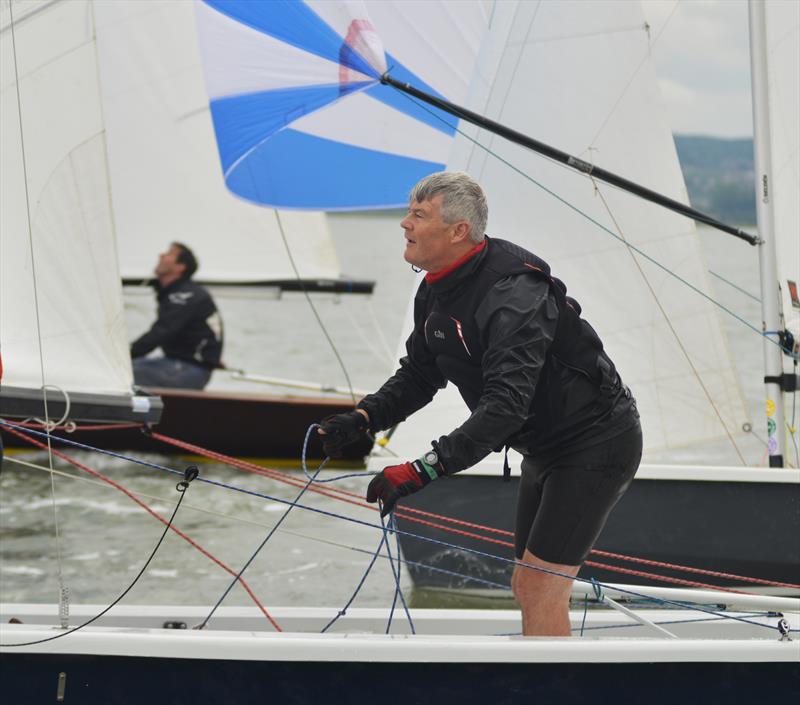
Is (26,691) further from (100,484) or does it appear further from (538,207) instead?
(100,484)

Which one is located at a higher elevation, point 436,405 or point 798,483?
point 436,405

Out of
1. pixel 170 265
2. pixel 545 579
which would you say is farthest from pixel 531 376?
pixel 170 265

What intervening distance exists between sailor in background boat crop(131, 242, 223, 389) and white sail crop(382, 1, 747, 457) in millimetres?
3354

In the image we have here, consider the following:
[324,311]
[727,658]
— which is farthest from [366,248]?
[727,658]

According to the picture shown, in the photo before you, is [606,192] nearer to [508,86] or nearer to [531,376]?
[508,86]

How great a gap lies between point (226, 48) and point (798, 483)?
232 centimetres

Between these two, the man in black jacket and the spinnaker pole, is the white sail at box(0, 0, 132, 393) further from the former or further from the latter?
the man in black jacket

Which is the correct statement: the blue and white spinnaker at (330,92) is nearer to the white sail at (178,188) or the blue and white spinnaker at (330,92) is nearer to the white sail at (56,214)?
the white sail at (56,214)

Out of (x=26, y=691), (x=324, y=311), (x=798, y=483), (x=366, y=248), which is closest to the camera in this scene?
(x=26, y=691)

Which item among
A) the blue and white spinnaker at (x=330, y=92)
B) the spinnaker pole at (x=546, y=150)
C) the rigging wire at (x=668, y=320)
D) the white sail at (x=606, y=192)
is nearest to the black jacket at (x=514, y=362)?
the spinnaker pole at (x=546, y=150)

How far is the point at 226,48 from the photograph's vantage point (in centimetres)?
Result: 441

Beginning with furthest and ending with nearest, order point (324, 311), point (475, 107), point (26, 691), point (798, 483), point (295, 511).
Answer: point (324, 311), point (295, 511), point (475, 107), point (798, 483), point (26, 691)

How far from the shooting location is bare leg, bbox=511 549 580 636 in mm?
2736

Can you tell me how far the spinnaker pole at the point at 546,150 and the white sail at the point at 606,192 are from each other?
13.3 inches
